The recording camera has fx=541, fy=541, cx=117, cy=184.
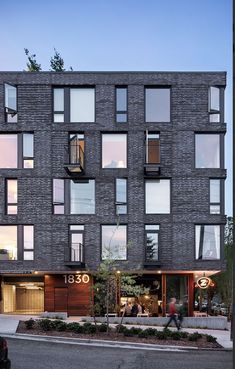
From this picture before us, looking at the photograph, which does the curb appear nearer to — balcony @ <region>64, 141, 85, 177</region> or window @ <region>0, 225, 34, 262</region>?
window @ <region>0, 225, 34, 262</region>

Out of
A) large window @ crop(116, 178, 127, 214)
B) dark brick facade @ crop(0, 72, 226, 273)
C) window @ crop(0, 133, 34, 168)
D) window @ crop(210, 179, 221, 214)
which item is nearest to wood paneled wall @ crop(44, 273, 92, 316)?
dark brick facade @ crop(0, 72, 226, 273)

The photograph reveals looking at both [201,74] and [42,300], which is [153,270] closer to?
[42,300]

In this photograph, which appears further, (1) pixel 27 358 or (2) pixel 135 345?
(2) pixel 135 345

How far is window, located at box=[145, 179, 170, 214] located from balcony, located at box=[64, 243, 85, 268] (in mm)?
4733

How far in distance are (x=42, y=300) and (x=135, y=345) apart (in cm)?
1880

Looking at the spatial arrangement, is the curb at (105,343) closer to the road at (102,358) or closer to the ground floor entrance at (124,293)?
the road at (102,358)

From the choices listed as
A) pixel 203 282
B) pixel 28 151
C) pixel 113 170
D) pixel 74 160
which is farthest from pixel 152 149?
pixel 203 282

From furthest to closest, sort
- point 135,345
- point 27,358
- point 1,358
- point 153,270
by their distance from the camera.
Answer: point 153,270 < point 135,345 < point 27,358 < point 1,358

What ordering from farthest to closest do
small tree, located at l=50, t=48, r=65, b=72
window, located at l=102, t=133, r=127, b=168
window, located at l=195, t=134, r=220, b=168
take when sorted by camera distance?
small tree, located at l=50, t=48, r=65, b=72, window, located at l=102, t=133, r=127, b=168, window, located at l=195, t=134, r=220, b=168

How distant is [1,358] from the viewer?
1078 centimetres

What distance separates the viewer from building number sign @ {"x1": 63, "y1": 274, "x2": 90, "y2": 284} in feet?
112

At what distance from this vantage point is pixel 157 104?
33.7 metres

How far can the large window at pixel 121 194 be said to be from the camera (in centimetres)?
3325

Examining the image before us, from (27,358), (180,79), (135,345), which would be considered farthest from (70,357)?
(180,79)
